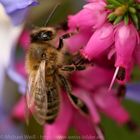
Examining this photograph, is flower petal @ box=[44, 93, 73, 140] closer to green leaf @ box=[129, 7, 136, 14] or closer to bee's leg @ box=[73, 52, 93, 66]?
bee's leg @ box=[73, 52, 93, 66]

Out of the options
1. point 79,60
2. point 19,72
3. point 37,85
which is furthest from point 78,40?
point 19,72

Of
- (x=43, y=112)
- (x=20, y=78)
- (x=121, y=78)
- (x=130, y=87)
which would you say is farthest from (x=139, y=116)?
(x=121, y=78)

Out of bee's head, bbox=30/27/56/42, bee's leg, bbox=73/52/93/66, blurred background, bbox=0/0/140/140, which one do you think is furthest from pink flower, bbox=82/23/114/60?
blurred background, bbox=0/0/140/140

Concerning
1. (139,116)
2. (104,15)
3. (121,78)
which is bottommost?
(139,116)

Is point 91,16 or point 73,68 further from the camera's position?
point 73,68

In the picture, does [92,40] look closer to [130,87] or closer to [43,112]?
[43,112]

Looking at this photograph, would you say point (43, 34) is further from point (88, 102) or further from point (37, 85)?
point (88, 102)
